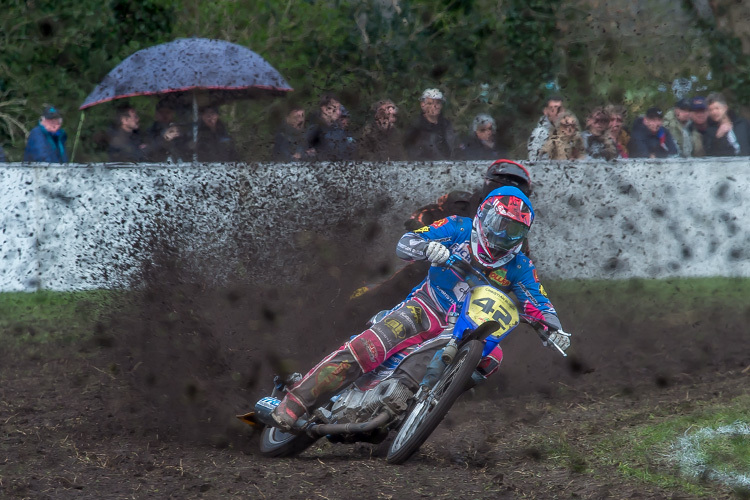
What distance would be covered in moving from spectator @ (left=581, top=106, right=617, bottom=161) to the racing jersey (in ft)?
17.6

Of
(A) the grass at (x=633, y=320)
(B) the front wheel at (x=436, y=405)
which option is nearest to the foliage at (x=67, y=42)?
(A) the grass at (x=633, y=320)

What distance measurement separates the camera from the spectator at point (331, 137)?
34.3 ft

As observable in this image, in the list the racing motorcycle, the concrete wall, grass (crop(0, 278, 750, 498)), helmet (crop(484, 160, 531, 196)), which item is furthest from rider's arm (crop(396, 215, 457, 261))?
the concrete wall

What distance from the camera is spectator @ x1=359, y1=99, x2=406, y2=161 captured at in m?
10.5

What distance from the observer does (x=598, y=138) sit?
11164 millimetres

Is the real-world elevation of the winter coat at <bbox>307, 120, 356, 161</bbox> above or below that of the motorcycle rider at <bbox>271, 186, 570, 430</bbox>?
below

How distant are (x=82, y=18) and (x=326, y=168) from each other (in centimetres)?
720

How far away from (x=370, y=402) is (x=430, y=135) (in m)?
5.52

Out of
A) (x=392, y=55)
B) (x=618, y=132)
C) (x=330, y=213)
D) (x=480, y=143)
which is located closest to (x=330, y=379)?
(x=330, y=213)

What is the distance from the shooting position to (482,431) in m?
6.88

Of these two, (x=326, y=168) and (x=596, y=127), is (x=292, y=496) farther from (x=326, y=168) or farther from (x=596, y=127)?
(x=596, y=127)

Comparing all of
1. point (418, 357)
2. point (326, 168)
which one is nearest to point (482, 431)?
point (418, 357)

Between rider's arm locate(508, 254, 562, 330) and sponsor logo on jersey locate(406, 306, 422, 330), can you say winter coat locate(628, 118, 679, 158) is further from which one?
sponsor logo on jersey locate(406, 306, 422, 330)

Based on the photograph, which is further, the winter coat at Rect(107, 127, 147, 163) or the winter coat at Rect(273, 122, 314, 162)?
the winter coat at Rect(107, 127, 147, 163)
